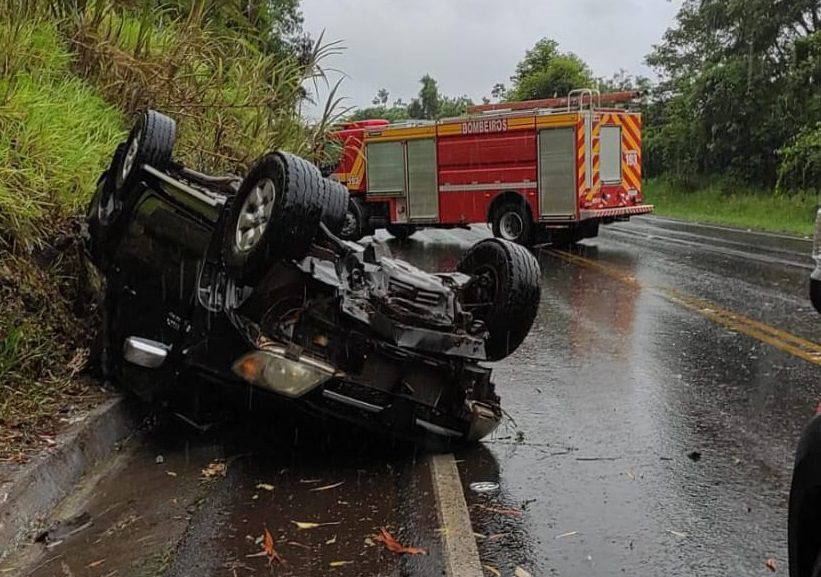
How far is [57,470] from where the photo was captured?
4191 mm

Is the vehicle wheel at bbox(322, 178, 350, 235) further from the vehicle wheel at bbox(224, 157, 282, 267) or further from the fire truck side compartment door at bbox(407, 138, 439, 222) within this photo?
the fire truck side compartment door at bbox(407, 138, 439, 222)

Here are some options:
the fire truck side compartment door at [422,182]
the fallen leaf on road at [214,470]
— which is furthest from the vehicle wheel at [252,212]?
the fire truck side compartment door at [422,182]

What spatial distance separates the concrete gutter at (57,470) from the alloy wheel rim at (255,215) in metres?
1.30

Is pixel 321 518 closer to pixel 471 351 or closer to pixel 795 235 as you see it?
pixel 471 351

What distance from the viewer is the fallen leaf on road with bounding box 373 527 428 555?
11.9 feet

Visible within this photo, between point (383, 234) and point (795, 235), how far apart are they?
8.91 metres

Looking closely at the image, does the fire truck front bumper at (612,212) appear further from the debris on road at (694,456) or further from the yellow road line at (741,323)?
the debris on road at (694,456)

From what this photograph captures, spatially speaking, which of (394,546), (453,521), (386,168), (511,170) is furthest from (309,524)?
(386,168)

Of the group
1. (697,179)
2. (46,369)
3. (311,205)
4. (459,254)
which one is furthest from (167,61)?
(697,179)

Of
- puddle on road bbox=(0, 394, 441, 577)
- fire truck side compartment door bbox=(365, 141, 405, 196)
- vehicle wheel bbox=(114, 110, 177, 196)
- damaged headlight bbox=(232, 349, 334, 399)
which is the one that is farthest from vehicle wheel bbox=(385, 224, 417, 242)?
damaged headlight bbox=(232, 349, 334, 399)

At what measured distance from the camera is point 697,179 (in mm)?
31031

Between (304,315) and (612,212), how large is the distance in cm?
1223

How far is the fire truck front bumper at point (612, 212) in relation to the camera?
15289mm

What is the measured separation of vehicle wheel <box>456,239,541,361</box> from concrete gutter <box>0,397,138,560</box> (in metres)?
2.12
